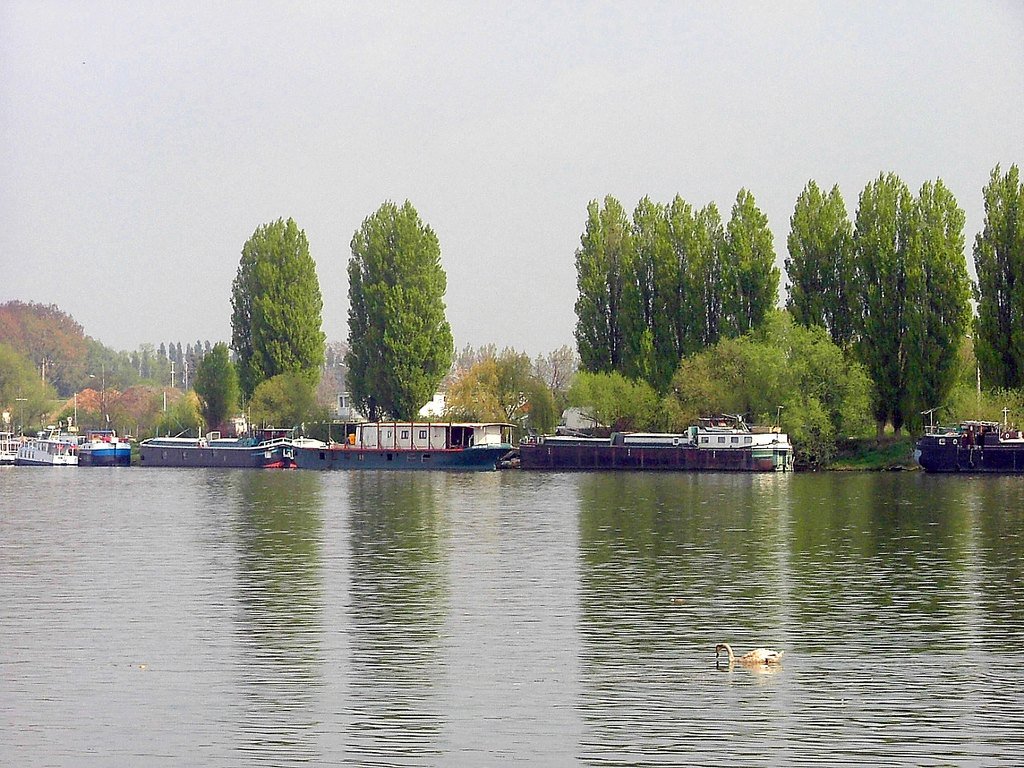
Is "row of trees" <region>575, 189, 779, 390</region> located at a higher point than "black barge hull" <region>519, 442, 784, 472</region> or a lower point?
higher

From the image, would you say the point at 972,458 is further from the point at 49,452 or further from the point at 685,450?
the point at 49,452

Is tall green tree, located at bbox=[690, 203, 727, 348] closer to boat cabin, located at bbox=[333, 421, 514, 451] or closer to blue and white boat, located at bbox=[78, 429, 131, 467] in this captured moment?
boat cabin, located at bbox=[333, 421, 514, 451]

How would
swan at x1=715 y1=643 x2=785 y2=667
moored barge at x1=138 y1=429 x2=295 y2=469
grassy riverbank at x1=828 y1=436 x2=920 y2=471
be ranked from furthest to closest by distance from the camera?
moored barge at x1=138 y1=429 x2=295 y2=469 → grassy riverbank at x1=828 y1=436 x2=920 y2=471 → swan at x1=715 y1=643 x2=785 y2=667

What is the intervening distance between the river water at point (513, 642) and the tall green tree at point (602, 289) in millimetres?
49639

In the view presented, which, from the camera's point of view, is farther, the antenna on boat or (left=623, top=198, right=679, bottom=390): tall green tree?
(left=623, top=198, right=679, bottom=390): tall green tree

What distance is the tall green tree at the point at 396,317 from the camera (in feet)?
339

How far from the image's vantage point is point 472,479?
3553 inches

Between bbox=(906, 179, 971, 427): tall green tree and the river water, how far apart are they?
37.4 m

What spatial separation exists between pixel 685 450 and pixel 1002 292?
22.1 metres

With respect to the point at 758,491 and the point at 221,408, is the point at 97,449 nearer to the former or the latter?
the point at 221,408

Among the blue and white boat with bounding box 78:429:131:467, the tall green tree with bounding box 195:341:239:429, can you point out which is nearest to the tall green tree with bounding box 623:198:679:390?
the tall green tree with bounding box 195:341:239:429

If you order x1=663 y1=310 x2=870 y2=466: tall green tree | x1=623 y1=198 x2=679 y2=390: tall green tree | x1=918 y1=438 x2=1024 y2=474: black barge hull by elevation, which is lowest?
x1=918 y1=438 x2=1024 y2=474: black barge hull

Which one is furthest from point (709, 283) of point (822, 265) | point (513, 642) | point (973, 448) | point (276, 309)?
point (513, 642)

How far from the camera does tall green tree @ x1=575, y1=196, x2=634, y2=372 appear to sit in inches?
3903
